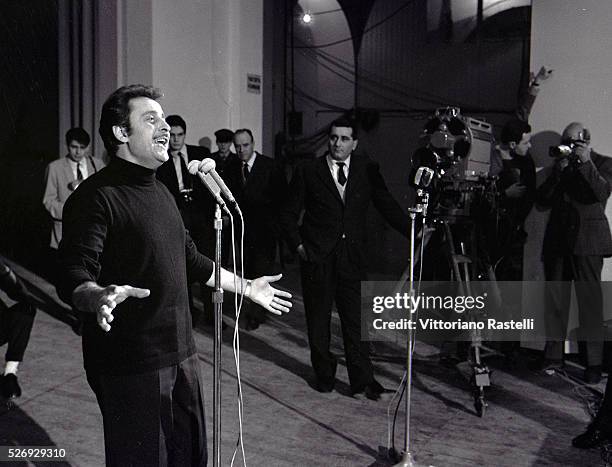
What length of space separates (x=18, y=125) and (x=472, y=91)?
→ 21.3ft

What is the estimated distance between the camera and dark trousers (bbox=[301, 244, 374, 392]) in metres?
4.89

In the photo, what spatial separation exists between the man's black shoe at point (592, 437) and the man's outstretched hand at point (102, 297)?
2.80 meters

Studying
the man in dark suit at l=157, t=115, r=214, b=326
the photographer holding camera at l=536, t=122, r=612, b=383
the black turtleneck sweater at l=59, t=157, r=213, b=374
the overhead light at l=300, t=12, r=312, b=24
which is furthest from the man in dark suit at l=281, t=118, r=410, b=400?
the overhead light at l=300, t=12, r=312, b=24

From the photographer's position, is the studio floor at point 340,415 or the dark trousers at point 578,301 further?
the dark trousers at point 578,301

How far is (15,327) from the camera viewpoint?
15.4 ft

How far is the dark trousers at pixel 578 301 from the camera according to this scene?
214 inches

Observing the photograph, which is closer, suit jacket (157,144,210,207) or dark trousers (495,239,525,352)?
dark trousers (495,239,525,352)

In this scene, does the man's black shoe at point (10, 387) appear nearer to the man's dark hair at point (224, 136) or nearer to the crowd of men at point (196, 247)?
the crowd of men at point (196, 247)

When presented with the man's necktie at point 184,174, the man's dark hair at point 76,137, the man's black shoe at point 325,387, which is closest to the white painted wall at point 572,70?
the man's black shoe at point 325,387

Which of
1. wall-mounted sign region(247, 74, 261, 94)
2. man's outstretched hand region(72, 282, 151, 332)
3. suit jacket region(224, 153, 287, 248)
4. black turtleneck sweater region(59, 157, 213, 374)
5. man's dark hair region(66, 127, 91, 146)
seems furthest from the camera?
wall-mounted sign region(247, 74, 261, 94)

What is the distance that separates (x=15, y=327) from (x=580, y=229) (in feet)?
12.1

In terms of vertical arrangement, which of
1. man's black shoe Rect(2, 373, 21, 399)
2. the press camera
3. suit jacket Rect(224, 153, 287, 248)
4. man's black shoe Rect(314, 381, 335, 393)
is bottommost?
man's black shoe Rect(314, 381, 335, 393)

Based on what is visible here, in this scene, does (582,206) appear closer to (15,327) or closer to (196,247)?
(196,247)

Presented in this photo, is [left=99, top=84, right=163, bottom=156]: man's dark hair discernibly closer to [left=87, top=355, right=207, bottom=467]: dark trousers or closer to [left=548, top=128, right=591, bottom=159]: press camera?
[left=87, top=355, right=207, bottom=467]: dark trousers
